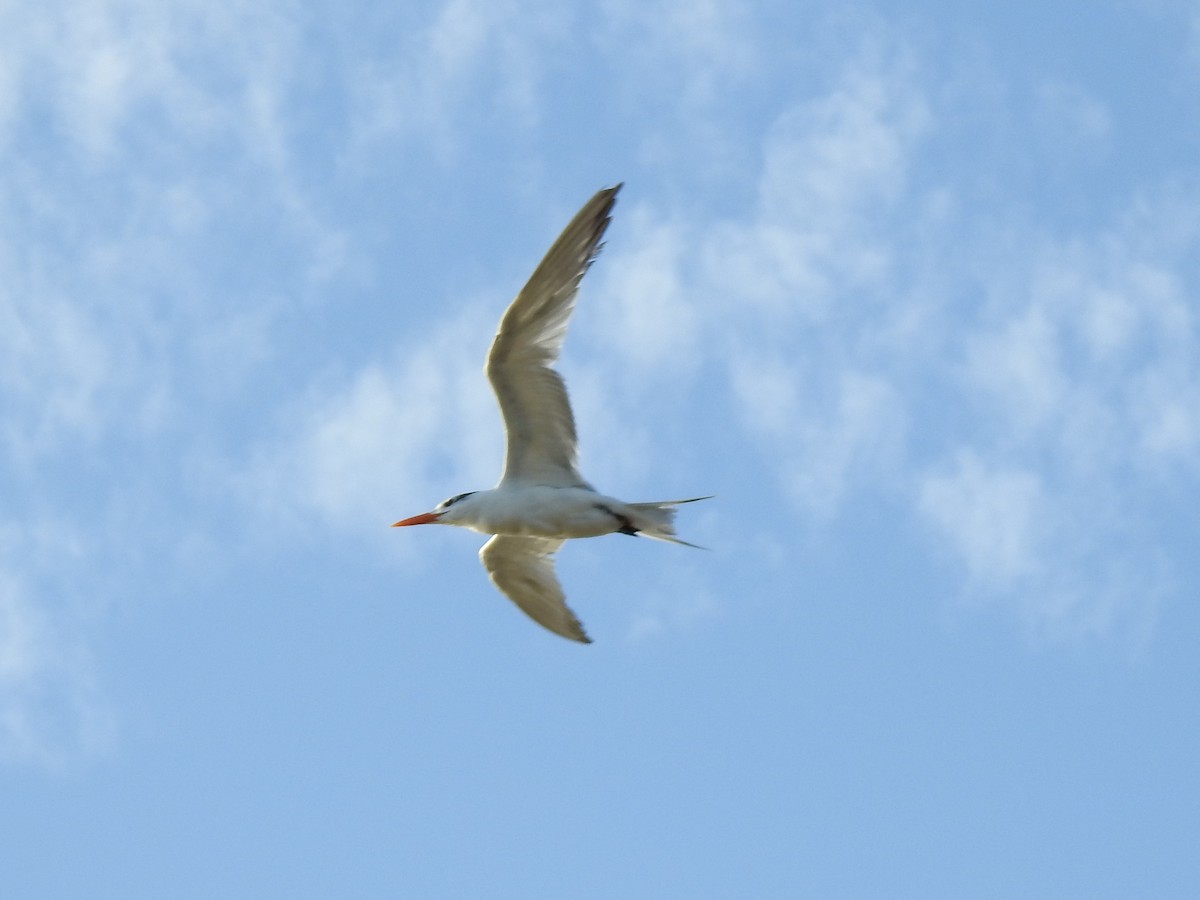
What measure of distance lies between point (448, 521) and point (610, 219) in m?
2.69

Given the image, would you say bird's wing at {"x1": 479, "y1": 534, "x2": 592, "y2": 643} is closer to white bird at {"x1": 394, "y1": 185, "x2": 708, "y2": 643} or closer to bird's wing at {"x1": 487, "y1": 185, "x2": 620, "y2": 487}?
white bird at {"x1": 394, "y1": 185, "x2": 708, "y2": 643}

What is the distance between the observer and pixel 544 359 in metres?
12.2

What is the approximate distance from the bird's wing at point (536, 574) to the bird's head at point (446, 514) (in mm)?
458

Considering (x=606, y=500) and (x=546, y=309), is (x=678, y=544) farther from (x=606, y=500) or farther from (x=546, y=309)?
(x=546, y=309)

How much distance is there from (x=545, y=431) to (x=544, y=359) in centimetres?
58

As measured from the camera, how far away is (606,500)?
40.2ft

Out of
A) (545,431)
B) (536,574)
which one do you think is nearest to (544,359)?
(545,431)

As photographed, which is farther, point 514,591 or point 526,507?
point 514,591

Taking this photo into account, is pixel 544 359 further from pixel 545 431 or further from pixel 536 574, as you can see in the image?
pixel 536 574

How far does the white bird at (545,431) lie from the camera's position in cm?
1187

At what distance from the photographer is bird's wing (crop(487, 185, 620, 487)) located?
38.7 feet

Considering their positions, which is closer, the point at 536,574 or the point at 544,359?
the point at 544,359

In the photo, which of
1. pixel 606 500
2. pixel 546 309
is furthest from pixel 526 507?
pixel 546 309

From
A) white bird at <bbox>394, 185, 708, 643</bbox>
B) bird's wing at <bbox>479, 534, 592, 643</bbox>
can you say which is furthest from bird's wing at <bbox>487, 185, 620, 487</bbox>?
bird's wing at <bbox>479, 534, 592, 643</bbox>
